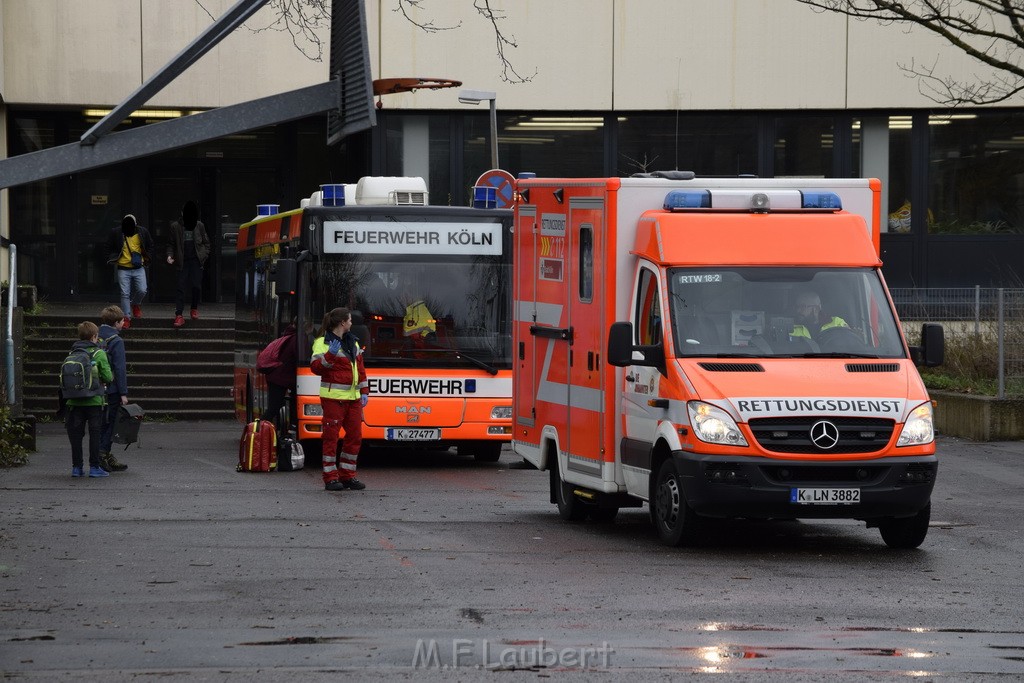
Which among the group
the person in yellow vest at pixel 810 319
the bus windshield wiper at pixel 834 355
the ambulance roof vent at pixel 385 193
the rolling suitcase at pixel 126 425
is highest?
the ambulance roof vent at pixel 385 193

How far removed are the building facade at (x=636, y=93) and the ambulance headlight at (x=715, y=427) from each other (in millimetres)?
19528

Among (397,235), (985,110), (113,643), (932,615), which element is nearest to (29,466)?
(397,235)

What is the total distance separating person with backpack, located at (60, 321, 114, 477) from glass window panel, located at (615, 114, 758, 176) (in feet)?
52.0

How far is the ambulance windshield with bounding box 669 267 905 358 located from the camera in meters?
11.9

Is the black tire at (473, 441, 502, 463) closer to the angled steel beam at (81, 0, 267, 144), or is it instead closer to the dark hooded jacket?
the angled steel beam at (81, 0, 267, 144)

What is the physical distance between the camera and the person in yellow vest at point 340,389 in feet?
51.7

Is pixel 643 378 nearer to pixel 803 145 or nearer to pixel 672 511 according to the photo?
pixel 672 511

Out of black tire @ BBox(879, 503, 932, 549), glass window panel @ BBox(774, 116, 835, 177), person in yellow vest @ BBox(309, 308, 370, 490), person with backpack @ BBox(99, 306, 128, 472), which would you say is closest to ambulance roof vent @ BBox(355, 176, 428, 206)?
person with backpack @ BBox(99, 306, 128, 472)

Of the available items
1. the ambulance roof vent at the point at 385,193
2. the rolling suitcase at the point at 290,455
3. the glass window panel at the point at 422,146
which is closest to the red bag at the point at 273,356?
the rolling suitcase at the point at 290,455

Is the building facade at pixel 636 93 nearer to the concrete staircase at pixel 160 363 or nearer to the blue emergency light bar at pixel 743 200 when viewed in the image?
the concrete staircase at pixel 160 363

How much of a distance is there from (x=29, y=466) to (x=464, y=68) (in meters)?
14.6

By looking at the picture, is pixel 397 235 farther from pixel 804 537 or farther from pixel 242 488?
pixel 804 537

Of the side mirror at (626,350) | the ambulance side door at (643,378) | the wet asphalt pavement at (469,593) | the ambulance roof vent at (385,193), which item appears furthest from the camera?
the ambulance roof vent at (385,193)

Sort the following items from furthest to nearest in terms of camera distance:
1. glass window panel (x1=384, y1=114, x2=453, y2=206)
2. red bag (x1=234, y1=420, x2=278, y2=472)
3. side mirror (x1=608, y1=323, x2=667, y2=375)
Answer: glass window panel (x1=384, y1=114, x2=453, y2=206) → red bag (x1=234, y1=420, x2=278, y2=472) → side mirror (x1=608, y1=323, x2=667, y2=375)
